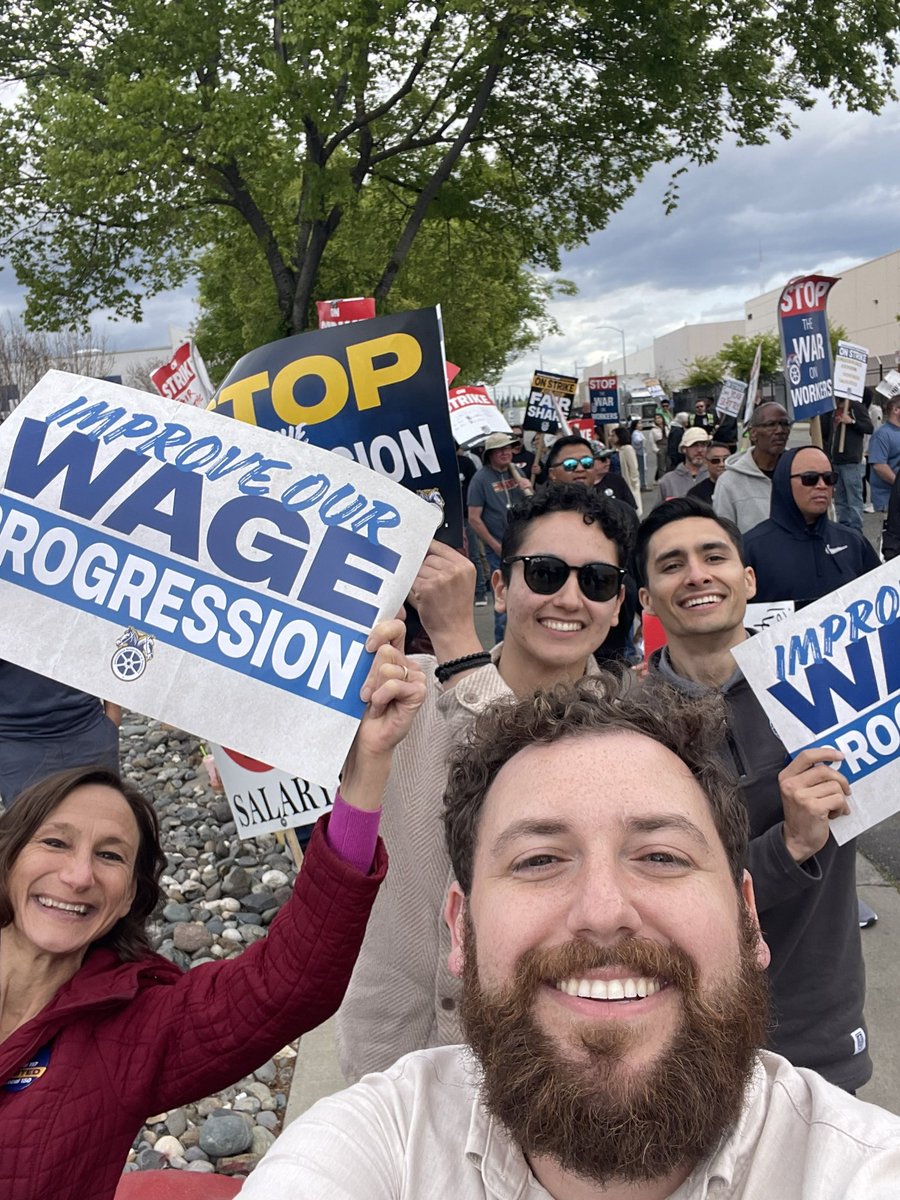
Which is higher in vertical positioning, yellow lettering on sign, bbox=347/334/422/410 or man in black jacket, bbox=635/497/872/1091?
yellow lettering on sign, bbox=347/334/422/410

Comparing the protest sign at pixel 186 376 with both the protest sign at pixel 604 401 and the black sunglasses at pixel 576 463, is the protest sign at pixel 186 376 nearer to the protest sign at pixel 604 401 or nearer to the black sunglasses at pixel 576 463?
the black sunglasses at pixel 576 463

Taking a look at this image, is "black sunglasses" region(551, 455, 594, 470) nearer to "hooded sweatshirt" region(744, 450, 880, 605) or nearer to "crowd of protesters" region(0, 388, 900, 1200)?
"hooded sweatshirt" region(744, 450, 880, 605)

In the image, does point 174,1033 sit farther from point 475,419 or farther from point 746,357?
point 746,357

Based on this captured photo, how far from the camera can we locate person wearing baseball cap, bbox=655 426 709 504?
9.86 m

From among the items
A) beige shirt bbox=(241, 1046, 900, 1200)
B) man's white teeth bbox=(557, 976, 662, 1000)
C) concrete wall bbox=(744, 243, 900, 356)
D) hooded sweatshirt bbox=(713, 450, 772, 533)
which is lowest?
beige shirt bbox=(241, 1046, 900, 1200)

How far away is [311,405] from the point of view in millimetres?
2693

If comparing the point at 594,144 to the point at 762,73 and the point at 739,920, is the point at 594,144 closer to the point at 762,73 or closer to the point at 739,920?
the point at 762,73

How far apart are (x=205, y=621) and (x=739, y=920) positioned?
121cm

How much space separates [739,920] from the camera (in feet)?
4.82

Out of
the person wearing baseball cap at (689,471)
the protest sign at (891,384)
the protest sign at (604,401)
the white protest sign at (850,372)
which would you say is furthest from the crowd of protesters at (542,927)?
the protest sign at (604,401)

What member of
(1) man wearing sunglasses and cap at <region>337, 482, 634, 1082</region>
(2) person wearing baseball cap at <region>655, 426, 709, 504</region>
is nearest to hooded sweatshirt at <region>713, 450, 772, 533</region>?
(2) person wearing baseball cap at <region>655, 426, 709, 504</region>

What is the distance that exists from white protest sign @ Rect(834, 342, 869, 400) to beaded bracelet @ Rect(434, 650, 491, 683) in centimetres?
1076

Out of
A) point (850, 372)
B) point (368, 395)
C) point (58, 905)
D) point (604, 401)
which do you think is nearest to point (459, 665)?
point (368, 395)

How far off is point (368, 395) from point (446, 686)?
0.94 meters
